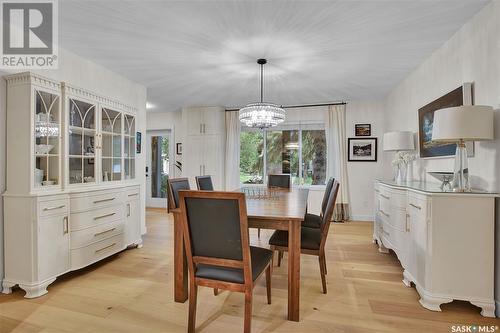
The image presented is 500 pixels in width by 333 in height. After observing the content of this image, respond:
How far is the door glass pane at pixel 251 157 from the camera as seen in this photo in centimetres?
578

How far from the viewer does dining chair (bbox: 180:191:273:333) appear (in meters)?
1.54

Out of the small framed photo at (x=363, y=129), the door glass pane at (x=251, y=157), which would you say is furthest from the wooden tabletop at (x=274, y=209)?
the small framed photo at (x=363, y=129)

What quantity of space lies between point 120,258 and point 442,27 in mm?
4239

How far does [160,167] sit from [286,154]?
3185 millimetres

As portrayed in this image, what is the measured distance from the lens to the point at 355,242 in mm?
3771

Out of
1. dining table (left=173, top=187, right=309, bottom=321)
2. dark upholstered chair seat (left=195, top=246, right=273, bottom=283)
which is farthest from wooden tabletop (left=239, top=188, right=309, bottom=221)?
dark upholstered chair seat (left=195, top=246, right=273, bottom=283)

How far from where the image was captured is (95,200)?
9.12 ft

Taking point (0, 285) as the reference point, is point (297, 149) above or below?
above

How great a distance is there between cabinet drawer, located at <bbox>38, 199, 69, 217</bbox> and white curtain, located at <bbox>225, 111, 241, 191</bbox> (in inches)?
135

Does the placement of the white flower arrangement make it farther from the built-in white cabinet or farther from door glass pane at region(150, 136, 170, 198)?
door glass pane at region(150, 136, 170, 198)

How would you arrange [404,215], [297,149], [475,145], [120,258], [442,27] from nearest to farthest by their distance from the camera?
[475,145] < [442,27] < [404,215] < [120,258] < [297,149]

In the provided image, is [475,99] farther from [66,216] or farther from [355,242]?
[66,216]

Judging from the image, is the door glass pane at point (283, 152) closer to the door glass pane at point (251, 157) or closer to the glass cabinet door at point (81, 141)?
the door glass pane at point (251, 157)

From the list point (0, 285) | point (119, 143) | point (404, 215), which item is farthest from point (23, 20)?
point (404, 215)
